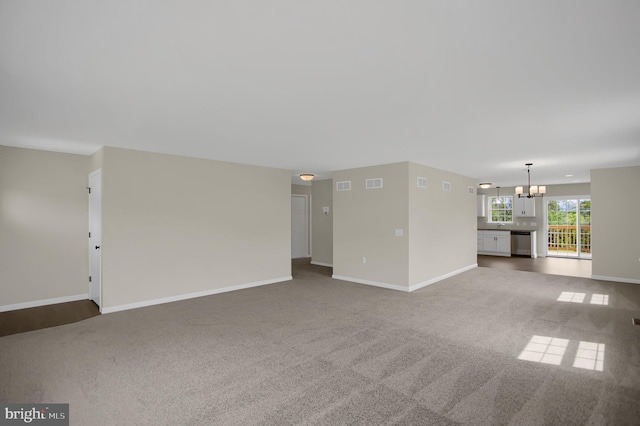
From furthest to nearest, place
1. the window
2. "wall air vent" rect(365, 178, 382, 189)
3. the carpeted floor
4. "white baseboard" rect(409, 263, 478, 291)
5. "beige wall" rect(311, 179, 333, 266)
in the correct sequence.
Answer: the window < "beige wall" rect(311, 179, 333, 266) < "wall air vent" rect(365, 178, 382, 189) < "white baseboard" rect(409, 263, 478, 291) < the carpeted floor

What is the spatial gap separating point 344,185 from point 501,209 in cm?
828

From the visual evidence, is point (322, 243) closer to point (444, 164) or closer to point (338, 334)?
point (444, 164)

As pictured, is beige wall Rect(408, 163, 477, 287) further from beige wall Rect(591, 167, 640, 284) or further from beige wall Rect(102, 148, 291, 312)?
beige wall Rect(102, 148, 291, 312)

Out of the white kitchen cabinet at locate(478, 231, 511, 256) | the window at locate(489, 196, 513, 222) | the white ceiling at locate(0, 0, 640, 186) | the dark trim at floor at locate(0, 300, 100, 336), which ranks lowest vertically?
the dark trim at floor at locate(0, 300, 100, 336)

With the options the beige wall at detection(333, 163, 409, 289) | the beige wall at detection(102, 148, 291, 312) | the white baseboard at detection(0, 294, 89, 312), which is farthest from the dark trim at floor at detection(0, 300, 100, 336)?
the beige wall at detection(333, 163, 409, 289)

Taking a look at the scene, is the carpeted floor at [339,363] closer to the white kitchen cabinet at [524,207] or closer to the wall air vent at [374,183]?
the wall air vent at [374,183]

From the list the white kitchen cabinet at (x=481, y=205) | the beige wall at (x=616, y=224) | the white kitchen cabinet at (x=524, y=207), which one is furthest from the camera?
the white kitchen cabinet at (x=481, y=205)

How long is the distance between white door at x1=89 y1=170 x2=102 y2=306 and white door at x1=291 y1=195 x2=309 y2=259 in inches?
230

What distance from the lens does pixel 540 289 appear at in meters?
6.40

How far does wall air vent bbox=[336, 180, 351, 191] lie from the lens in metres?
7.32

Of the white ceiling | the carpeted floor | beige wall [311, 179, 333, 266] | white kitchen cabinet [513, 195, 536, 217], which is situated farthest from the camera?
white kitchen cabinet [513, 195, 536, 217]

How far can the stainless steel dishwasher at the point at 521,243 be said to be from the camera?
11.4 metres

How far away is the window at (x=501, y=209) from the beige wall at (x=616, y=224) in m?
4.93

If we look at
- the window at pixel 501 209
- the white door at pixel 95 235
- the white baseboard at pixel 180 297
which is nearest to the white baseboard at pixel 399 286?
the white baseboard at pixel 180 297
